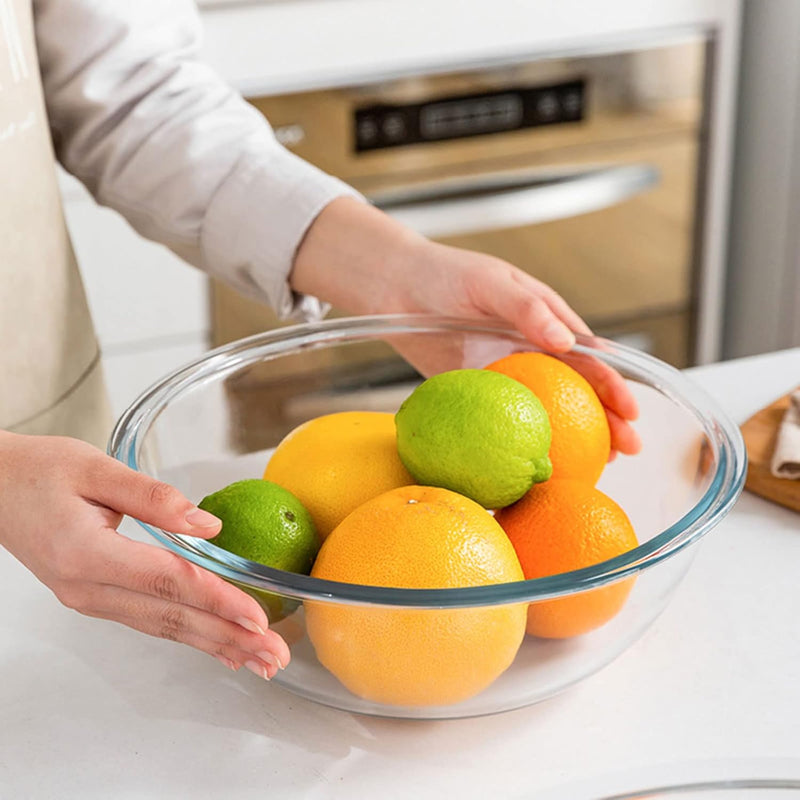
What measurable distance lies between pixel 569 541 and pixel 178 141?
533 mm

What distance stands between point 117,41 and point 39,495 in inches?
19.4

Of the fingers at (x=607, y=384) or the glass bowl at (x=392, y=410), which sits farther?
the fingers at (x=607, y=384)

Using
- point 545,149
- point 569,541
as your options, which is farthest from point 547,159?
point 569,541

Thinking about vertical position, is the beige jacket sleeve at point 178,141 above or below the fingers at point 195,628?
above

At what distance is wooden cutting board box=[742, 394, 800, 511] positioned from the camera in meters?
0.71

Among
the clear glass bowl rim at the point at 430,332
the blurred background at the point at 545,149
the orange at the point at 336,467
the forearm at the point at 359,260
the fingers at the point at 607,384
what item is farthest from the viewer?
the blurred background at the point at 545,149

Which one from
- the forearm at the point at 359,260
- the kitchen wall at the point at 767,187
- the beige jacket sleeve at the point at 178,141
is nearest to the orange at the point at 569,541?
the forearm at the point at 359,260

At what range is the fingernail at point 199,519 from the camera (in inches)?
19.2

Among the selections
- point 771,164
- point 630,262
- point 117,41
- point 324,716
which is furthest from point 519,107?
point 324,716

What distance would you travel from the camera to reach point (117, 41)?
0.88 metres

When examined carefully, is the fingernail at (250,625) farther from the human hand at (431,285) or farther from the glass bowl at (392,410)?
the human hand at (431,285)

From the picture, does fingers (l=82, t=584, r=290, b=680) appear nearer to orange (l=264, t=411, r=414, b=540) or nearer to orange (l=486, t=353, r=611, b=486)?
orange (l=264, t=411, r=414, b=540)

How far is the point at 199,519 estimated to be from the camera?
0.49 meters

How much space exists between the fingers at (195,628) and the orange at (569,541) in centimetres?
12
